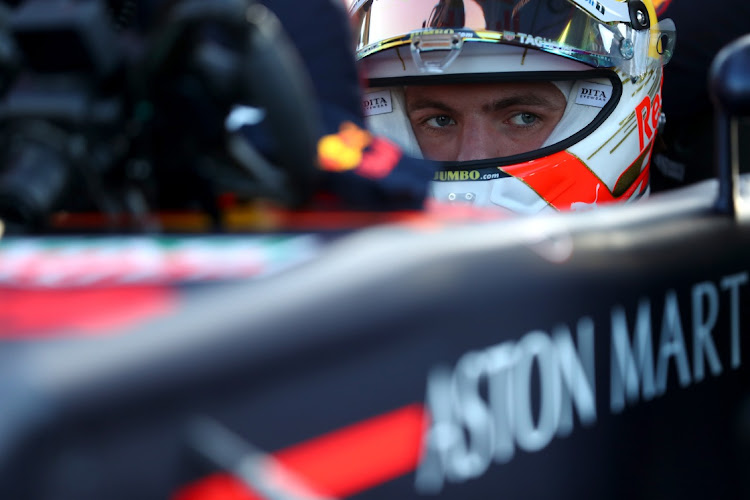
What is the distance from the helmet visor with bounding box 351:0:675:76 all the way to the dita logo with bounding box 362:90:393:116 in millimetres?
173

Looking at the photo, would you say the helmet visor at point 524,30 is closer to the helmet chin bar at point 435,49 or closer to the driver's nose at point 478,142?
the helmet chin bar at point 435,49

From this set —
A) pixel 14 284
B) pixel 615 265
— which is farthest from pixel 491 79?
pixel 14 284

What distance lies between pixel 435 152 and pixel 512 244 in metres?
1.76

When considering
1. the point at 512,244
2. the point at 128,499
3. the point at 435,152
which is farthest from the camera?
the point at 435,152

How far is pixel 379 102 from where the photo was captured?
107 inches

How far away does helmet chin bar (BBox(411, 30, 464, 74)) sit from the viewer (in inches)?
96.0

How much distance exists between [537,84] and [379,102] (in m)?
0.46

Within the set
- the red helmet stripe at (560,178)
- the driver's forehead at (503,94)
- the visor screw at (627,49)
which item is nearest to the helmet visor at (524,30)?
the visor screw at (627,49)

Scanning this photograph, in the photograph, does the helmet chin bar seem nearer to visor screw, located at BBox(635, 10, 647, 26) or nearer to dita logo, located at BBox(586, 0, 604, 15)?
dita logo, located at BBox(586, 0, 604, 15)

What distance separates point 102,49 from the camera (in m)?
1.00

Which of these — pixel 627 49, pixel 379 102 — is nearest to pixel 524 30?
pixel 627 49

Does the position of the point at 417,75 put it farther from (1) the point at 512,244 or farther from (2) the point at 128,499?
(2) the point at 128,499

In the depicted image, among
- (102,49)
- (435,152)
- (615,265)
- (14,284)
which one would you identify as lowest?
(435,152)

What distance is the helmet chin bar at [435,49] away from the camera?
244 centimetres
